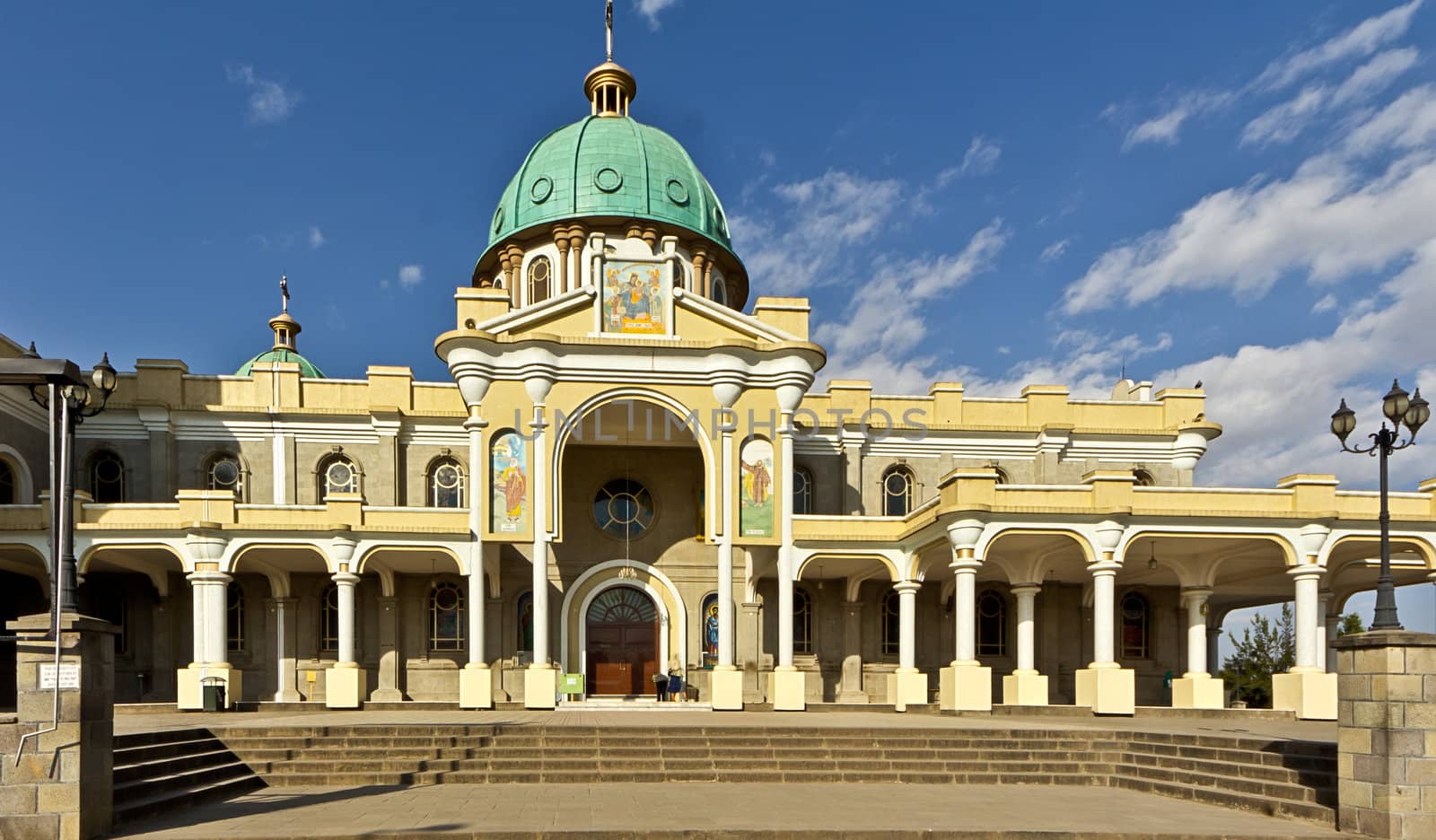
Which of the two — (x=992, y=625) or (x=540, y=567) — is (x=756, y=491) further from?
(x=992, y=625)

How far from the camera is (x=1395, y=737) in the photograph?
10.4 m

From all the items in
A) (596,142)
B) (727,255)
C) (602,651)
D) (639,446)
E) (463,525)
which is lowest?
(602,651)

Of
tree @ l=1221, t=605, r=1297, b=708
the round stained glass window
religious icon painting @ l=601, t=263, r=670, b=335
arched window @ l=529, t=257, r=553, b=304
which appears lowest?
tree @ l=1221, t=605, r=1297, b=708

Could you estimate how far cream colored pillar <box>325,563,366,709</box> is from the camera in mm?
22797

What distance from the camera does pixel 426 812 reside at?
37.5 ft

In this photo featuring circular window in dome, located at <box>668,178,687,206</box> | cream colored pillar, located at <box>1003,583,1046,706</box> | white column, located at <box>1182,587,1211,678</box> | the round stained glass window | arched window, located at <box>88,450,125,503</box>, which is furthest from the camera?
circular window in dome, located at <box>668,178,687,206</box>

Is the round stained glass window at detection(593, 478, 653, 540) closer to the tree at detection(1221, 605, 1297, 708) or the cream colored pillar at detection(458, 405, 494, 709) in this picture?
the cream colored pillar at detection(458, 405, 494, 709)

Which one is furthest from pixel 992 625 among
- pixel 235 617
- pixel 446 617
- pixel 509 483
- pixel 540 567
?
pixel 235 617

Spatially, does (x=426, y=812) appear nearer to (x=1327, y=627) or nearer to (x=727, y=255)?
(x=727, y=255)

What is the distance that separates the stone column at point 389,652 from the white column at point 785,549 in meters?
10.8

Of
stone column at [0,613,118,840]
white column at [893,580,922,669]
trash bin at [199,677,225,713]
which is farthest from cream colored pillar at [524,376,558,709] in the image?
stone column at [0,613,118,840]

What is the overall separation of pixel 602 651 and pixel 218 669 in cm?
964

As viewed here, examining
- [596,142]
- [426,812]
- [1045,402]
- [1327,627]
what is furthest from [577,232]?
[1327,627]

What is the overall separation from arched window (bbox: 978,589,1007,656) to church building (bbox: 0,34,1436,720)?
8 centimetres
